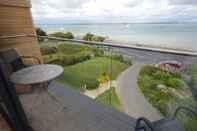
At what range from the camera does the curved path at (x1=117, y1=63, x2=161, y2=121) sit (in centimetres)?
304

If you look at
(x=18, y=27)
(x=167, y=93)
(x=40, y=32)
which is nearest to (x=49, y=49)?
(x=40, y=32)

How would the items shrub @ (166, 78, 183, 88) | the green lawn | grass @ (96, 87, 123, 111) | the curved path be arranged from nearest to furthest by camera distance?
shrub @ (166, 78, 183, 88)
the curved path
grass @ (96, 87, 123, 111)
the green lawn

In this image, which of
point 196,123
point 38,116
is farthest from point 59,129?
point 196,123

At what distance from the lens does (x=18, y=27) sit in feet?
10.2

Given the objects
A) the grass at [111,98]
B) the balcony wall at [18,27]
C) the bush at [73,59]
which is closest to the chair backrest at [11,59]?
the balcony wall at [18,27]

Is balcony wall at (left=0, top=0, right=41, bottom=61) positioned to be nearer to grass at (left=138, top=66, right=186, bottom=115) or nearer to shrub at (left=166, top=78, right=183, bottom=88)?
grass at (left=138, top=66, right=186, bottom=115)

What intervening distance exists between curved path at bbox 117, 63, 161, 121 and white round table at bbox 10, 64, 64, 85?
146 centimetres

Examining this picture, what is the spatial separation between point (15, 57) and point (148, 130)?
7.43ft

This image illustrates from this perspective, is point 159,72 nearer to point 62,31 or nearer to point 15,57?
point 15,57

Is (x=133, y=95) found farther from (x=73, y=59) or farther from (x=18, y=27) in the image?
(x=18, y=27)

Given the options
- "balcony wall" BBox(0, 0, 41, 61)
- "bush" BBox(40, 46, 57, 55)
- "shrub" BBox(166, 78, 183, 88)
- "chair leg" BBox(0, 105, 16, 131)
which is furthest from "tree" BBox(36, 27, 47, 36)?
"shrub" BBox(166, 78, 183, 88)

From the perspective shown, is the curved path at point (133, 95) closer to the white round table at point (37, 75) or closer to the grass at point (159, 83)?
the grass at point (159, 83)

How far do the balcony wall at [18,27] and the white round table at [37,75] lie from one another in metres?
0.85

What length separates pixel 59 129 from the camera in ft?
7.27
